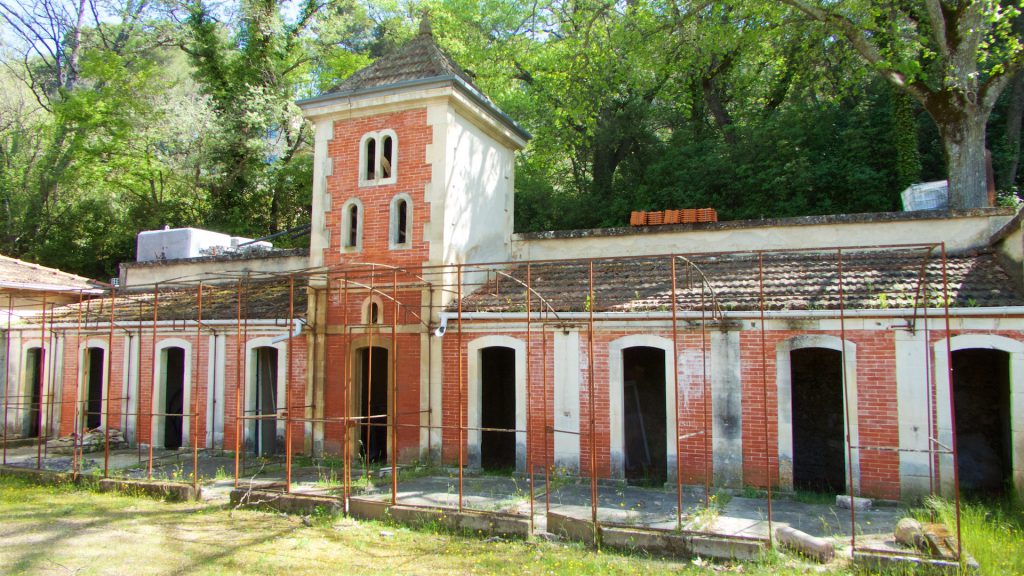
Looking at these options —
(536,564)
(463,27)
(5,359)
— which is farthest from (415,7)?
(536,564)

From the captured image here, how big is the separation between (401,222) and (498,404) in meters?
4.67

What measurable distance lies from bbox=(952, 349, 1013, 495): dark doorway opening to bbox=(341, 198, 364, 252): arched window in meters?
11.4

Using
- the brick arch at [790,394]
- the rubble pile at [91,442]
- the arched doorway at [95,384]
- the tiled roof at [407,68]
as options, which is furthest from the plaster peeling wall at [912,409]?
the arched doorway at [95,384]

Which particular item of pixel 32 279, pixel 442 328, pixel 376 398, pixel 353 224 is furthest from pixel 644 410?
pixel 32 279

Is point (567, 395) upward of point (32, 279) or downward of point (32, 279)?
downward

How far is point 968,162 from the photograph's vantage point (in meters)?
15.0

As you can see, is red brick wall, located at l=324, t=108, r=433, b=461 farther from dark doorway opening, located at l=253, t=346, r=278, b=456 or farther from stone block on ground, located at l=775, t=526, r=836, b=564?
stone block on ground, located at l=775, t=526, r=836, b=564

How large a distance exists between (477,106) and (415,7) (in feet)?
54.3

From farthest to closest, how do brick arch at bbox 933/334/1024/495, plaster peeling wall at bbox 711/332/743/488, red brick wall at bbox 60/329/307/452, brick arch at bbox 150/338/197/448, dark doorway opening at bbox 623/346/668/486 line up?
brick arch at bbox 150/338/197/448
red brick wall at bbox 60/329/307/452
dark doorway opening at bbox 623/346/668/486
plaster peeling wall at bbox 711/332/743/488
brick arch at bbox 933/334/1024/495

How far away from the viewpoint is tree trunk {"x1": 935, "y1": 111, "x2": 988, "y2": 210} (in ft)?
48.6

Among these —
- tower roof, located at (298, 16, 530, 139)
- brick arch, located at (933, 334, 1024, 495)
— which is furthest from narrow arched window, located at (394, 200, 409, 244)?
brick arch, located at (933, 334, 1024, 495)

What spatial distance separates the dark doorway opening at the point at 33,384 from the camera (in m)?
18.0

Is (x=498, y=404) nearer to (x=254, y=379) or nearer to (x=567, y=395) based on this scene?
(x=567, y=395)

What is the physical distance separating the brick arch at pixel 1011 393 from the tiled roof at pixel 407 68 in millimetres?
9793
